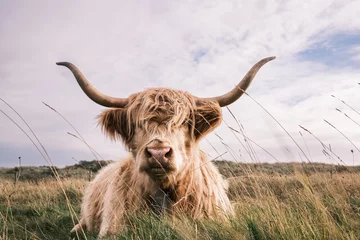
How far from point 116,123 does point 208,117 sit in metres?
1.28

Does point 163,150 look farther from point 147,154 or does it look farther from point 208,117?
point 208,117

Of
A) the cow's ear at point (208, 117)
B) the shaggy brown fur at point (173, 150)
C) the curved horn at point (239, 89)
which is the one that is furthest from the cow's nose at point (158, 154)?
the curved horn at point (239, 89)

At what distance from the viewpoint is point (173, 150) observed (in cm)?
387

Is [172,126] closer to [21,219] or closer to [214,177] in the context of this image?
[214,177]

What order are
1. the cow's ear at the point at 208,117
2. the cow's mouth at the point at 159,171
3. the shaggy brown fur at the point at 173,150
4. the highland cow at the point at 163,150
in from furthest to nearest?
the cow's ear at the point at 208,117
the shaggy brown fur at the point at 173,150
the highland cow at the point at 163,150
the cow's mouth at the point at 159,171

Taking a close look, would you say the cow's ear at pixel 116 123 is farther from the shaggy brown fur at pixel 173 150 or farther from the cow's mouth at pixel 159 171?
the cow's mouth at pixel 159 171

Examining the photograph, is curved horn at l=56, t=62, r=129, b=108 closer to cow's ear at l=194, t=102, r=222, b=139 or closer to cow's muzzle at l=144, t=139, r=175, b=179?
cow's ear at l=194, t=102, r=222, b=139

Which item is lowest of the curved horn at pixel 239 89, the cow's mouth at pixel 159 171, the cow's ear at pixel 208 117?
the cow's mouth at pixel 159 171

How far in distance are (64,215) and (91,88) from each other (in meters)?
2.99

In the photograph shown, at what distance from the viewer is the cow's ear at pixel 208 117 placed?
494 cm

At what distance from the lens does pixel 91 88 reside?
527 centimetres

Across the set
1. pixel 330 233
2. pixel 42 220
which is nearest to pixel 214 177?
pixel 330 233

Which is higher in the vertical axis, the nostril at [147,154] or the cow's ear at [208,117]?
the cow's ear at [208,117]

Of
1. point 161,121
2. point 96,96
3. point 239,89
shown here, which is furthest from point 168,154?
point 96,96
